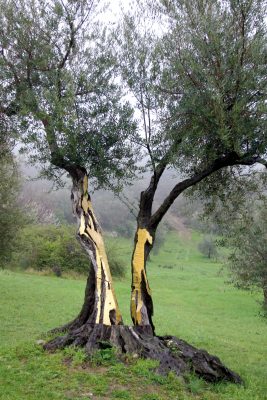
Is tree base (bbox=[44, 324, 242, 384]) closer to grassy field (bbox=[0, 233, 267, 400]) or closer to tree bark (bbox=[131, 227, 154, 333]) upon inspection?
grassy field (bbox=[0, 233, 267, 400])

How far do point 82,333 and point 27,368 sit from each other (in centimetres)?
145

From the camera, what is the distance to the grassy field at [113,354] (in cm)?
784

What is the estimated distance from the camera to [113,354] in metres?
8.96

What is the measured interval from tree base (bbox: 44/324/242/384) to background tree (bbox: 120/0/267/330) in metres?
0.92

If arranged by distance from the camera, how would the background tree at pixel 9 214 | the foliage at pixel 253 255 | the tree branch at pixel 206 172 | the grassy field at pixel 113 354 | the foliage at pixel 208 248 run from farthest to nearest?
the foliage at pixel 208 248
the background tree at pixel 9 214
the foliage at pixel 253 255
the tree branch at pixel 206 172
the grassy field at pixel 113 354

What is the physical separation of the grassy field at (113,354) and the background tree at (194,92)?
2.24 metres

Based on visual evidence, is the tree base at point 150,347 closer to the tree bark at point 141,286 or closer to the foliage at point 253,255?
the tree bark at point 141,286

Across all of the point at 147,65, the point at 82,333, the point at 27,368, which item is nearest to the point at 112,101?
the point at 147,65

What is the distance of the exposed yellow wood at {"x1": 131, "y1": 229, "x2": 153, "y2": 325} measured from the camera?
10.6 m

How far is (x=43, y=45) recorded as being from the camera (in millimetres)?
11664

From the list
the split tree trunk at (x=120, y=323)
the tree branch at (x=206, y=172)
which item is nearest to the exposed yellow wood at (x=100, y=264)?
the split tree trunk at (x=120, y=323)

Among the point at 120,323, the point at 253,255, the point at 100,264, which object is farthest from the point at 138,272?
the point at 253,255

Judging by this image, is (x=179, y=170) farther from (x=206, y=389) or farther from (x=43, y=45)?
(x=206, y=389)

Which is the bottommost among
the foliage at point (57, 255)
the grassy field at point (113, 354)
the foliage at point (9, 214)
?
the grassy field at point (113, 354)
